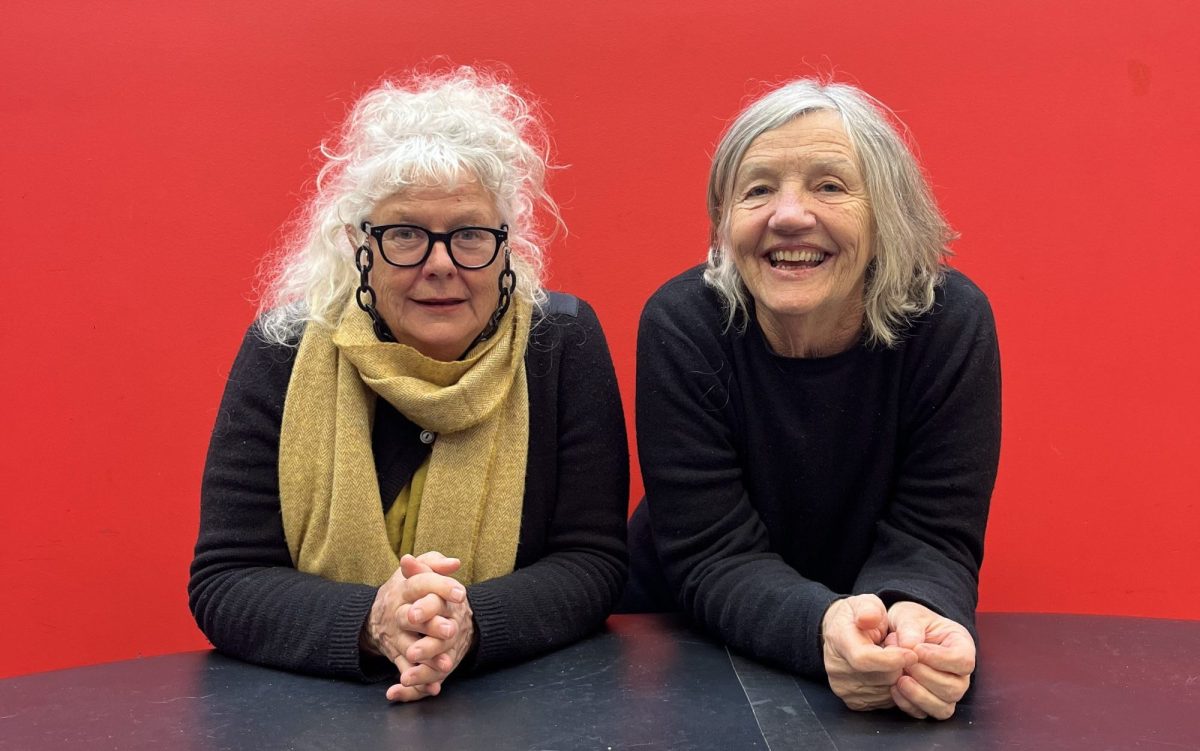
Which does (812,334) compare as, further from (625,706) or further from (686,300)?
(625,706)

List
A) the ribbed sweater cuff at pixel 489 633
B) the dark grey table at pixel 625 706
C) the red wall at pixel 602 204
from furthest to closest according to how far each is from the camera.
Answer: the red wall at pixel 602 204, the ribbed sweater cuff at pixel 489 633, the dark grey table at pixel 625 706

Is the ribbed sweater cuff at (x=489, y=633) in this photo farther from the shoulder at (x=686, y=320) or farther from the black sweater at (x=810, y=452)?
the shoulder at (x=686, y=320)

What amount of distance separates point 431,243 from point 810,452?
0.68 metres

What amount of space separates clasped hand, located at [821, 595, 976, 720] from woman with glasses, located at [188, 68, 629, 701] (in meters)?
0.43

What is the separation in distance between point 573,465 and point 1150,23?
1.62 metres

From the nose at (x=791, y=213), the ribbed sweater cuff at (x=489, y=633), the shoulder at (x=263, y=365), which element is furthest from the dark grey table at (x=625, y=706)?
the nose at (x=791, y=213)

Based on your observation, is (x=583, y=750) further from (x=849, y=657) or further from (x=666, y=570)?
(x=666, y=570)

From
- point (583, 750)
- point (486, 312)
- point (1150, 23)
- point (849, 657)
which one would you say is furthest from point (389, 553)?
point (1150, 23)

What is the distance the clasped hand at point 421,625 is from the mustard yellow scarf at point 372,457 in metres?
0.17

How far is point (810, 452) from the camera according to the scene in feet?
6.03

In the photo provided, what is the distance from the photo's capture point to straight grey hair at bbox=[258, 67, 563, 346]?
5.75ft

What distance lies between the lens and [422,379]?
1.81 meters

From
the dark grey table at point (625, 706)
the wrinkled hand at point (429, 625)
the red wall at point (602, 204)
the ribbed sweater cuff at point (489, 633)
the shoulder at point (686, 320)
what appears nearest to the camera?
the dark grey table at point (625, 706)

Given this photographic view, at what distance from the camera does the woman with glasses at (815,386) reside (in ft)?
5.69
